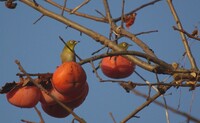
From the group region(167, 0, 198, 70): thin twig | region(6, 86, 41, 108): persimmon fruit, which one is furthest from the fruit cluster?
region(167, 0, 198, 70): thin twig

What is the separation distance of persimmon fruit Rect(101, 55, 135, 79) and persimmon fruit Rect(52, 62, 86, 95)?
82cm

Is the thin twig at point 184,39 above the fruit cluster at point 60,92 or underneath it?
above

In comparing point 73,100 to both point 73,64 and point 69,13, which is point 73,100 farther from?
point 69,13

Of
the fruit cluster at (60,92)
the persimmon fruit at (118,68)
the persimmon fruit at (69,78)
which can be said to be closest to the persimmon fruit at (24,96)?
the fruit cluster at (60,92)

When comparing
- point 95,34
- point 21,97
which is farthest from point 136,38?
point 21,97

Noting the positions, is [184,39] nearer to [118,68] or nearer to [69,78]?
[118,68]

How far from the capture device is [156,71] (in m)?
1.86

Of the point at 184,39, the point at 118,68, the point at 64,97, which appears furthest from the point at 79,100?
the point at 184,39

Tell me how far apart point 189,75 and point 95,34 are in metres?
0.63

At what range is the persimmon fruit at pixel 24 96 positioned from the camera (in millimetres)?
2117

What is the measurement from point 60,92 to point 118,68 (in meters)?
0.90

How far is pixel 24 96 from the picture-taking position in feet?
7.02

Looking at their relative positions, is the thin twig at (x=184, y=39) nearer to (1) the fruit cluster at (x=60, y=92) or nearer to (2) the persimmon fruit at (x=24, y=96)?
(1) the fruit cluster at (x=60, y=92)

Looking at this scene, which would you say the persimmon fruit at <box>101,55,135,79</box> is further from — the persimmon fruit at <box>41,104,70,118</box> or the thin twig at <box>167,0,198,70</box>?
the persimmon fruit at <box>41,104,70,118</box>
